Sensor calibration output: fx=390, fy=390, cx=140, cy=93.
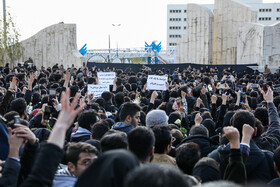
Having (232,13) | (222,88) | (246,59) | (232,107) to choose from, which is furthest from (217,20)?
(232,107)

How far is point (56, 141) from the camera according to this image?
7.58 feet

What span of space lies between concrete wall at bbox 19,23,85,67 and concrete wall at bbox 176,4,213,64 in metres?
10.1

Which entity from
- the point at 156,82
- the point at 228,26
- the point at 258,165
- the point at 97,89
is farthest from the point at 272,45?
the point at 258,165

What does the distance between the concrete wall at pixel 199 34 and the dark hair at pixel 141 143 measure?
3203 cm

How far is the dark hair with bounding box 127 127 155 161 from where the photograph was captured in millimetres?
3098

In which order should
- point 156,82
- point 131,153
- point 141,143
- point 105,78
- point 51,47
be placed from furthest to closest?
1. point 51,47
2. point 105,78
3. point 156,82
4. point 141,143
5. point 131,153

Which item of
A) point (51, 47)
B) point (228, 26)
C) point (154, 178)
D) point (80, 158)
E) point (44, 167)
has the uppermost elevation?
point (228, 26)

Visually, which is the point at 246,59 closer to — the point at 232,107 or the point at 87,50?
the point at 232,107

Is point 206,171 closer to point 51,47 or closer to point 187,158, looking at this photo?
point 187,158

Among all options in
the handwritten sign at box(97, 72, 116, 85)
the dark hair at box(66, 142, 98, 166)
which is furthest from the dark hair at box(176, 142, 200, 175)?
the handwritten sign at box(97, 72, 116, 85)

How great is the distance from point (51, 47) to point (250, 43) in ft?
53.3

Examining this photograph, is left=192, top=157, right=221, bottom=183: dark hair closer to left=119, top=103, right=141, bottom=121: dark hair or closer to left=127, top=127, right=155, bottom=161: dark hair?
left=127, top=127, right=155, bottom=161: dark hair

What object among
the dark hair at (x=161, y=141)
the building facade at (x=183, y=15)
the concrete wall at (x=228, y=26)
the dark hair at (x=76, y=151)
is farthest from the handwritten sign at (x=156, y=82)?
the building facade at (x=183, y=15)

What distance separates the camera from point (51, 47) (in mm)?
32438
